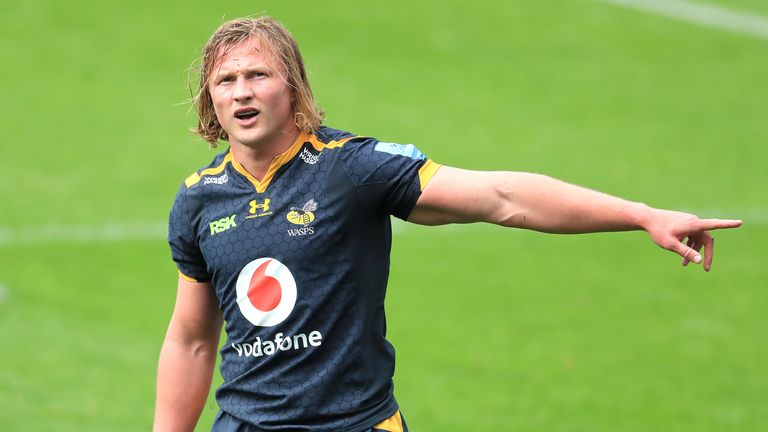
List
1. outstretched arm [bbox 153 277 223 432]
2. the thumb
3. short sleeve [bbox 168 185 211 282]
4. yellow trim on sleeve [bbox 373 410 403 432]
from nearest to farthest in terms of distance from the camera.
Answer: the thumb < yellow trim on sleeve [bbox 373 410 403 432] < short sleeve [bbox 168 185 211 282] < outstretched arm [bbox 153 277 223 432]

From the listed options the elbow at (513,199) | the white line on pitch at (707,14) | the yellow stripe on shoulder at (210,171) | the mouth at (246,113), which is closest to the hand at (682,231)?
the elbow at (513,199)

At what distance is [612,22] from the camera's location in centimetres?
2283

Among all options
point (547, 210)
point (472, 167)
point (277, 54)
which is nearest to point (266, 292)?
Answer: point (277, 54)

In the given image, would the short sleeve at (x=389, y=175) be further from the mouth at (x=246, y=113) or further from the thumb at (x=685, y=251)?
the thumb at (x=685, y=251)

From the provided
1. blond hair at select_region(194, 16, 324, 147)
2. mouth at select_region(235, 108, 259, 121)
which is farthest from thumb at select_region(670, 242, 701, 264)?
mouth at select_region(235, 108, 259, 121)

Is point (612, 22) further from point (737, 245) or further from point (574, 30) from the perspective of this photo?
point (737, 245)

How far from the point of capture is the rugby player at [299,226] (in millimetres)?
4805

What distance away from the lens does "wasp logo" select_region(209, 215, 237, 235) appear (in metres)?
4.93

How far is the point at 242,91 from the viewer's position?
4832mm

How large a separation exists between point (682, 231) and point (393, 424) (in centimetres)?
142

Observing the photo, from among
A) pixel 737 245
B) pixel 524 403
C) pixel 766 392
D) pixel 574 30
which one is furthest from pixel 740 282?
pixel 574 30

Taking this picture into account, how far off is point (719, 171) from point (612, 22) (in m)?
5.09

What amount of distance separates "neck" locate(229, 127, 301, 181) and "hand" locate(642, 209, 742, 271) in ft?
4.70

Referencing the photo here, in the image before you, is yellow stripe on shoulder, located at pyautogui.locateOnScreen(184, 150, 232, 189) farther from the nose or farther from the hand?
the hand
